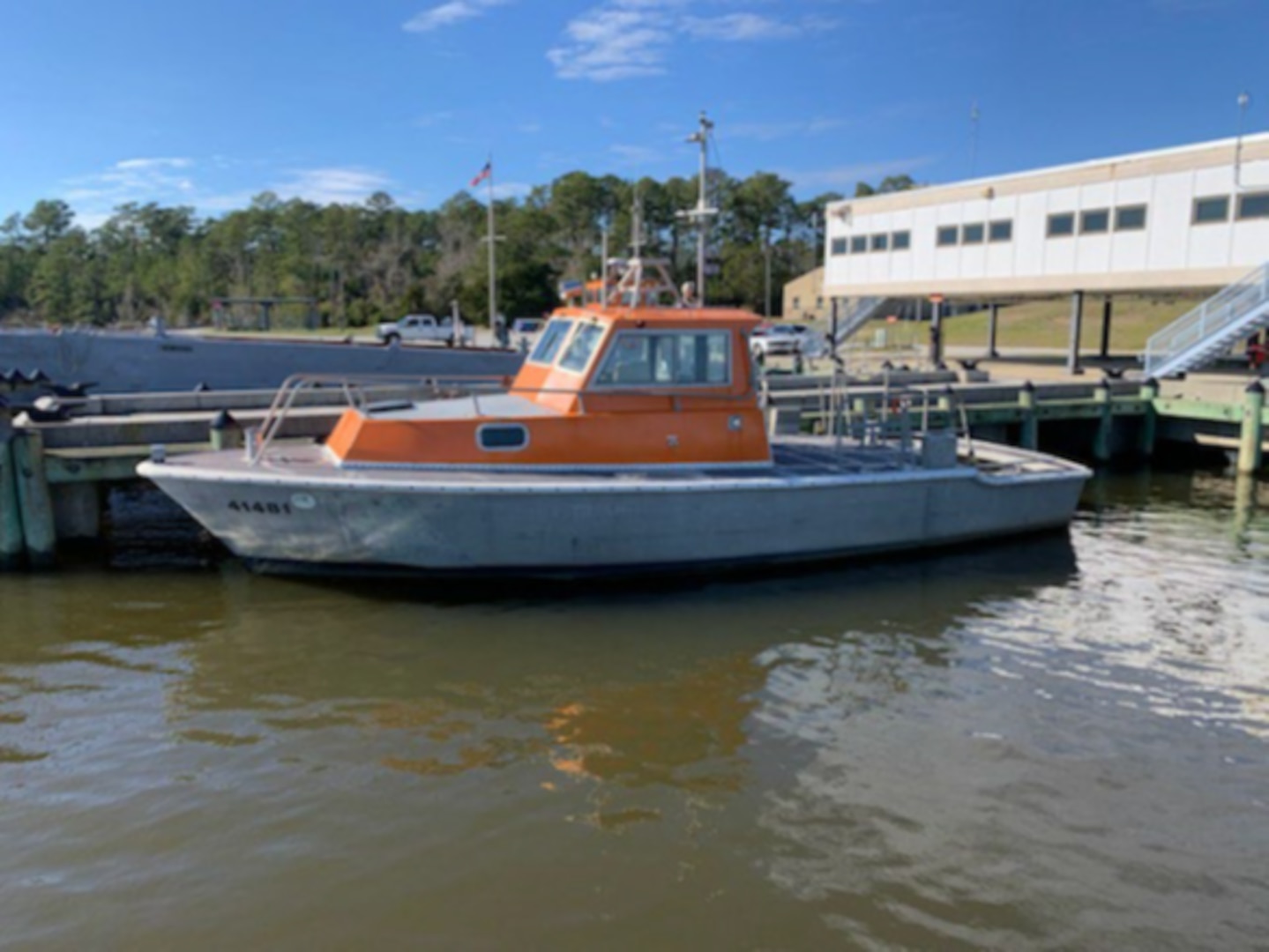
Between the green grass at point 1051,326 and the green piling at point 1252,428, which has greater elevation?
the green grass at point 1051,326

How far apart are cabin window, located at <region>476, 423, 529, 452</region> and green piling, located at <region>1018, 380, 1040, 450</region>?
36.0 ft

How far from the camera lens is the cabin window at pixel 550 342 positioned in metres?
10.8

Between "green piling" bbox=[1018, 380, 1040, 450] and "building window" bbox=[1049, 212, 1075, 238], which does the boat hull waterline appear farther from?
"building window" bbox=[1049, 212, 1075, 238]

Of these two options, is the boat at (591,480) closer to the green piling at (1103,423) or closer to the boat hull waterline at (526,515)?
the boat hull waterline at (526,515)

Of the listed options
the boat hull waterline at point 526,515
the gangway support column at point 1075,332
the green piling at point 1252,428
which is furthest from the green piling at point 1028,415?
the gangway support column at point 1075,332

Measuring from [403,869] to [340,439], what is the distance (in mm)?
5549

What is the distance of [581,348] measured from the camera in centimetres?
1026

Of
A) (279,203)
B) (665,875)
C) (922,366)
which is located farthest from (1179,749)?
(279,203)

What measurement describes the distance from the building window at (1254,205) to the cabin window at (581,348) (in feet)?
56.3

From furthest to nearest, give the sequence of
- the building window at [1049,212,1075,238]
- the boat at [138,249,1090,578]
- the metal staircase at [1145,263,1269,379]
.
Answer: the building window at [1049,212,1075,238], the metal staircase at [1145,263,1269,379], the boat at [138,249,1090,578]

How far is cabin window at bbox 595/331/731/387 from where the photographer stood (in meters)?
9.92

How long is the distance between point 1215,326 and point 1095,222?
497 cm

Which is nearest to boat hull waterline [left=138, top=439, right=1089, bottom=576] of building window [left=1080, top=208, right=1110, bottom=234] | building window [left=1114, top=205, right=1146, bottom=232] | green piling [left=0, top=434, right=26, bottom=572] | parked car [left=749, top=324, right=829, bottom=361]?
green piling [left=0, top=434, right=26, bottom=572]

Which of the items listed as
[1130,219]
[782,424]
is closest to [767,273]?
[1130,219]
